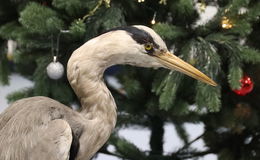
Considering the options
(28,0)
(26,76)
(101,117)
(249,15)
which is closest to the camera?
(101,117)

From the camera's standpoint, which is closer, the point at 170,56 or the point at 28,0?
the point at 170,56

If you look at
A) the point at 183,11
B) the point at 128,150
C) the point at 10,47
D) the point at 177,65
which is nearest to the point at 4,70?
the point at 10,47

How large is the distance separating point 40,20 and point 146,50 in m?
0.31

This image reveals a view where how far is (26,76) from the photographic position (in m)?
1.15

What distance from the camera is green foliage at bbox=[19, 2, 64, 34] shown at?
0.82 m

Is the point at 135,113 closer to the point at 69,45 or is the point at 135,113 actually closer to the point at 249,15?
the point at 69,45

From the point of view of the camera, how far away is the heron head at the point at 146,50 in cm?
59

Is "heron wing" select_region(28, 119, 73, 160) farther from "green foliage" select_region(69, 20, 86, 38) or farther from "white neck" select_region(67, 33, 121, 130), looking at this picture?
"green foliage" select_region(69, 20, 86, 38)

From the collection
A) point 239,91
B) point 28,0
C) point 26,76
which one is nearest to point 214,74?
point 239,91

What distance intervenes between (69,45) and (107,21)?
0.43ft

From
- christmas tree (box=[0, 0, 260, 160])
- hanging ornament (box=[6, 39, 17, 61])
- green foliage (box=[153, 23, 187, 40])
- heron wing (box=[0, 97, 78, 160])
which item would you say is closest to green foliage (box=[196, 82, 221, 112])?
christmas tree (box=[0, 0, 260, 160])

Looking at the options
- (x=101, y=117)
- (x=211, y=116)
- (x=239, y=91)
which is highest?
(x=101, y=117)

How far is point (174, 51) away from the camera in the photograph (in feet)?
2.96

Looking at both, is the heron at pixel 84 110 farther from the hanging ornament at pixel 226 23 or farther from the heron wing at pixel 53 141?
the hanging ornament at pixel 226 23
